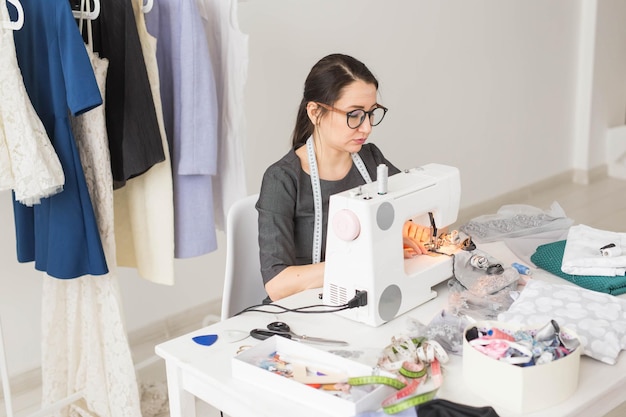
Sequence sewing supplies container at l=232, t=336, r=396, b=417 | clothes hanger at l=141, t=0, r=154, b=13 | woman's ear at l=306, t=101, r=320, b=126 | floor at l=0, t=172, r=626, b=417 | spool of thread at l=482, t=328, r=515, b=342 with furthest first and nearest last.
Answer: floor at l=0, t=172, r=626, b=417, clothes hanger at l=141, t=0, r=154, b=13, woman's ear at l=306, t=101, r=320, b=126, spool of thread at l=482, t=328, r=515, b=342, sewing supplies container at l=232, t=336, r=396, b=417

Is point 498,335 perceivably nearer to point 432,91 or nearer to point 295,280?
point 295,280

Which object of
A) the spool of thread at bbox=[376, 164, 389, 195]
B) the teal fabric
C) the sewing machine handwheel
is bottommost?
the teal fabric

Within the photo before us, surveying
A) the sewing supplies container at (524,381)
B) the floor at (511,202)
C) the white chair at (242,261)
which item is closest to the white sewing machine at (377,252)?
the sewing supplies container at (524,381)

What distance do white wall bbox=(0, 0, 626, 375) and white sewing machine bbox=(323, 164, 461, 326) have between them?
168 cm

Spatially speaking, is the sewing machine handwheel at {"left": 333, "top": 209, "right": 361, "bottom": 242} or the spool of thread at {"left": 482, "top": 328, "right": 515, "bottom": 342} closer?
the spool of thread at {"left": 482, "top": 328, "right": 515, "bottom": 342}

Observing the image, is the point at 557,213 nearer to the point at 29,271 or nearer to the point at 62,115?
the point at 62,115

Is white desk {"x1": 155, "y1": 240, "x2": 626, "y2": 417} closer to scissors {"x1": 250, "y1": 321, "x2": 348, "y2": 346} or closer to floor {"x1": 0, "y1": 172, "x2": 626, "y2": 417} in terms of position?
scissors {"x1": 250, "y1": 321, "x2": 348, "y2": 346}

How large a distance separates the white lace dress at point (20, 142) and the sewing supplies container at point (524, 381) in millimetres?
1298

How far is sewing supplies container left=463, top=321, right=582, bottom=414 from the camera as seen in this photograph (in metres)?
1.43

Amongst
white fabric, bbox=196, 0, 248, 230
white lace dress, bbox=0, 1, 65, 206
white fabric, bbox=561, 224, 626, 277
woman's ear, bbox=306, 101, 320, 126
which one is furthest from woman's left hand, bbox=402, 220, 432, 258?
white lace dress, bbox=0, 1, 65, 206

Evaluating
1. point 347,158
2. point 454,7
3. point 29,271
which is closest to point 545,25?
point 454,7

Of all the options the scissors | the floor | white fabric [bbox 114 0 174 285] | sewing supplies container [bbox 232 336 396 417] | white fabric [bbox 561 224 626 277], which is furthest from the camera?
the floor

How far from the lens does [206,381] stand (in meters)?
1.65

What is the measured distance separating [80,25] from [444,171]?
3.78 ft
